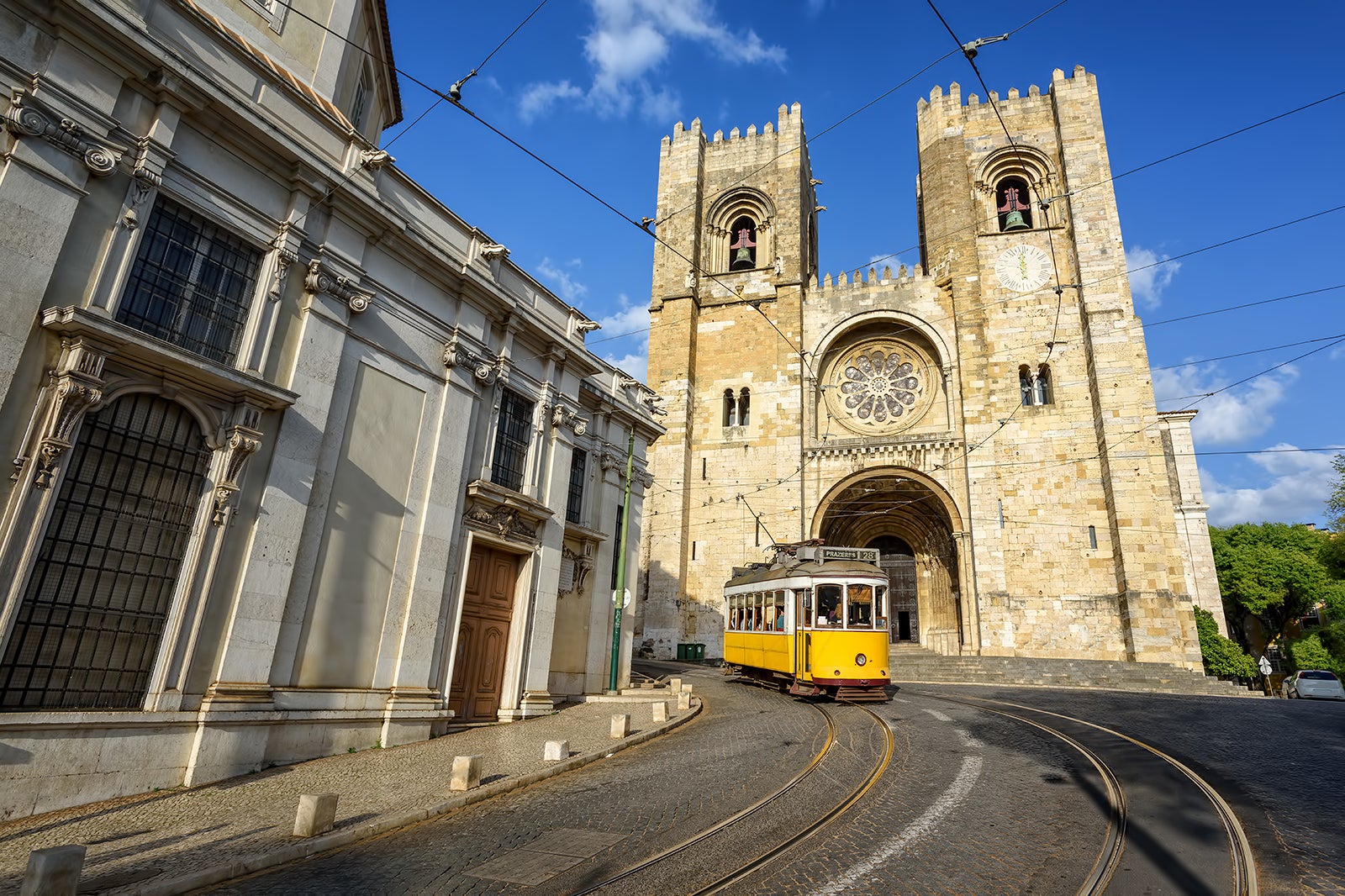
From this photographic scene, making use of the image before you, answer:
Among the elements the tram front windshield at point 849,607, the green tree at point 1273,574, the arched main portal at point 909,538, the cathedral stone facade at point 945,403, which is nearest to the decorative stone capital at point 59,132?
the tram front windshield at point 849,607

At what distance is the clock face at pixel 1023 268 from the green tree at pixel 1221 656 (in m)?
16.2

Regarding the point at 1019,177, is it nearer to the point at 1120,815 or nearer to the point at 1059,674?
the point at 1059,674

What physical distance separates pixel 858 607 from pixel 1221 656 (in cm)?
2519

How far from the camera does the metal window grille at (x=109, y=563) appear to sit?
6484mm

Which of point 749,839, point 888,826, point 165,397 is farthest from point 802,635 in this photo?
point 165,397

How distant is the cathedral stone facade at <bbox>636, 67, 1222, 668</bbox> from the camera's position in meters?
24.9

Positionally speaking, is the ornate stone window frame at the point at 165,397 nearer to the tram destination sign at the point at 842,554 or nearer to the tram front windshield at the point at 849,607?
the tram front windshield at the point at 849,607

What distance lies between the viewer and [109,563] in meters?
7.06

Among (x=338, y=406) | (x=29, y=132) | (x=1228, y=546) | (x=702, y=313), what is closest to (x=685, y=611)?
(x=702, y=313)

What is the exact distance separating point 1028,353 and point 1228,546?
24785 mm

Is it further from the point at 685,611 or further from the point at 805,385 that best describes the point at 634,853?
the point at 805,385

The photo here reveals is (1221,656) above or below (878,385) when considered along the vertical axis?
below

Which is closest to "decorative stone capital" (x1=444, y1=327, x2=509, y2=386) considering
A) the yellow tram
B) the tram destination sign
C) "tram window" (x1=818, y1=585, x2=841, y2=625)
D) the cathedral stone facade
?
the yellow tram

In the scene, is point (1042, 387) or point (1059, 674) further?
point (1042, 387)
